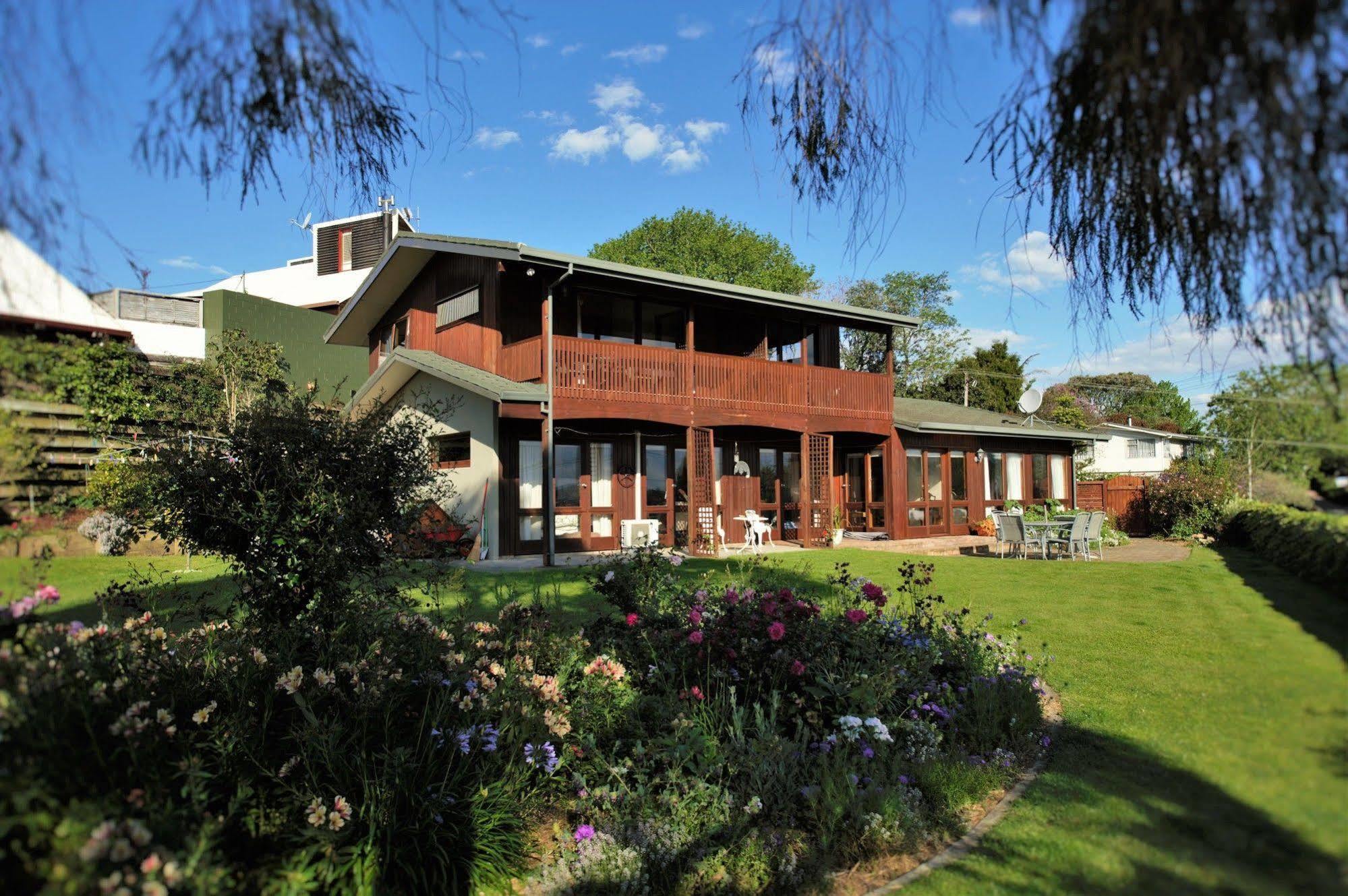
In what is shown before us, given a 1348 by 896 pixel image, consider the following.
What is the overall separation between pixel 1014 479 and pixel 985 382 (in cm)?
1967

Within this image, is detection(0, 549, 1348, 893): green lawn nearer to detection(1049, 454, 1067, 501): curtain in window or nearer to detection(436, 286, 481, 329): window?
detection(436, 286, 481, 329): window

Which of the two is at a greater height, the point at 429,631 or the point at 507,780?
the point at 429,631

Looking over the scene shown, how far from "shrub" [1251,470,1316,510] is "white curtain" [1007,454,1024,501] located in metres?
23.6

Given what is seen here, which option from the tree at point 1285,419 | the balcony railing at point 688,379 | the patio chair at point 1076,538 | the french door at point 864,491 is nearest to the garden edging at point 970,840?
the tree at point 1285,419

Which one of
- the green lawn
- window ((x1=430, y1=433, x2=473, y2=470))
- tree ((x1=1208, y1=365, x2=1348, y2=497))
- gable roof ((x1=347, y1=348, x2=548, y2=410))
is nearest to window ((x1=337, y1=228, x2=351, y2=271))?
gable roof ((x1=347, y1=348, x2=548, y2=410))

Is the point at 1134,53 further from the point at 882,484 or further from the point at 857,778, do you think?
the point at 882,484

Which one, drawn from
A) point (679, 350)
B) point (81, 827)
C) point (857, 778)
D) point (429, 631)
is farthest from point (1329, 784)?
point (679, 350)

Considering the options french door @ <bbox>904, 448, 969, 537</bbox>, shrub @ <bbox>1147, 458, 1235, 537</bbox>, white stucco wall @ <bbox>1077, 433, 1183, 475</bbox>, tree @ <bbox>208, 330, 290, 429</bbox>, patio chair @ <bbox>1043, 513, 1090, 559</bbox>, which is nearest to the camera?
shrub @ <bbox>1147, 458, 1235, 537</bbox>

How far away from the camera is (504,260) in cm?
1455

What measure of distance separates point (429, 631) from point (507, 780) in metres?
1.45

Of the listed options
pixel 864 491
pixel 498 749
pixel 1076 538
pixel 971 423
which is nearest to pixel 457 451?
pixel 864 491

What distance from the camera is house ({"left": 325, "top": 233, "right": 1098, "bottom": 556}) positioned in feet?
49.8

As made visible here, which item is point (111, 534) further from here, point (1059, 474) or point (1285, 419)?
point (1059, 474)

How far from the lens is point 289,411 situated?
4.93 m
